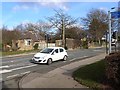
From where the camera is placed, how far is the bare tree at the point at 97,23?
85.8 meters

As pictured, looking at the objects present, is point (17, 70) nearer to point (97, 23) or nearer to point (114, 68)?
point (114, 68)

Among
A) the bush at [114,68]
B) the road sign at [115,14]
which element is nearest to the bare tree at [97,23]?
the road sign at [115,14]

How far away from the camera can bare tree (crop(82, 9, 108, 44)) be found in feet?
281

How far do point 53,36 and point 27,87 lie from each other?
7592 cm

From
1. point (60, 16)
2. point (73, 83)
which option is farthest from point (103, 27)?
point (73, 83)

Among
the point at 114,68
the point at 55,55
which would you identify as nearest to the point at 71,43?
the point at 55,55

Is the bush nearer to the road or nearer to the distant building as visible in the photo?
the road

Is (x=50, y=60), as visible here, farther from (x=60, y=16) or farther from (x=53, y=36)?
(x=53, y=36)

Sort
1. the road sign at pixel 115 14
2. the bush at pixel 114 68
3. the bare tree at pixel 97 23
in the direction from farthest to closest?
1. the bare tree at pixel 97 23
2. the road sign at pixel 115 14
3. the bush at pixel 114 68

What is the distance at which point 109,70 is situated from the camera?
953 cm

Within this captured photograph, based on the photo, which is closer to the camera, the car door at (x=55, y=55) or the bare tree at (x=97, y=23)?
the car door at (x=55, y=55)

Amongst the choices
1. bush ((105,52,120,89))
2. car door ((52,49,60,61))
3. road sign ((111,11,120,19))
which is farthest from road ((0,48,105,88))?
road sign ((111,11,120,19))

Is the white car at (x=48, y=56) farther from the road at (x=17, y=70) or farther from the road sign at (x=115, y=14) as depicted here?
the road sign at (x=115, y=14)

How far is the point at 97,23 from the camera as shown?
280ft
